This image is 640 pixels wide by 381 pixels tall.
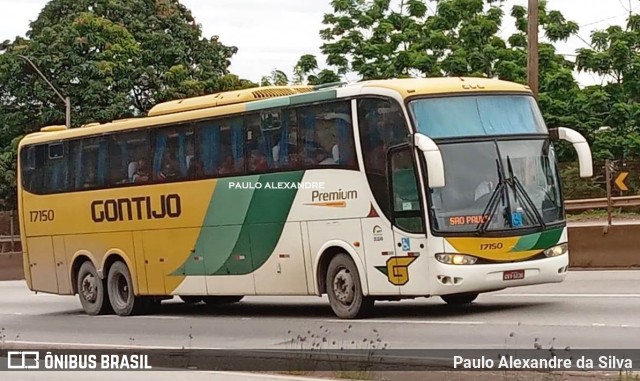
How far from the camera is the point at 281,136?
706 inches

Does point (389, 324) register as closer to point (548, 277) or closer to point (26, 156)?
point (548, 277)

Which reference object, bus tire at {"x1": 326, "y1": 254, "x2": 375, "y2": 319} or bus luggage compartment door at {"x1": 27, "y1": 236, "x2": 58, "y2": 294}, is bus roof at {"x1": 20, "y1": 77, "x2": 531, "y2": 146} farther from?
bus tire at {"x1": 326, "y1": 254, "x2": 375, "y2": 319}

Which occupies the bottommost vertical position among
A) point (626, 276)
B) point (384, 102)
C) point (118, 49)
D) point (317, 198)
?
point (626, 276)

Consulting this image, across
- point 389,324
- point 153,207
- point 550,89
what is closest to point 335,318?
Result: point 389,324

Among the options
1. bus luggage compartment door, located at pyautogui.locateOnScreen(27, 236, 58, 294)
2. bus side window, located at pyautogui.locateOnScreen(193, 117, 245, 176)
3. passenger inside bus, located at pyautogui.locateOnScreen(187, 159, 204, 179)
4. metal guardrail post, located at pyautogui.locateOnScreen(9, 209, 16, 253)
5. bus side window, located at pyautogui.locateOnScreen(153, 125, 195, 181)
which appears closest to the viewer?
bus side window, located at pyautogui.locateOnScreen(193, 117, 245, 176)

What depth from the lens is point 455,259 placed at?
1552 cm

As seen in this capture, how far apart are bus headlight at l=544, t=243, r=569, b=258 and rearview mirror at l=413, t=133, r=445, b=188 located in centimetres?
202

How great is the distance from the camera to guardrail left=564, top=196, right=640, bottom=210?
101ft

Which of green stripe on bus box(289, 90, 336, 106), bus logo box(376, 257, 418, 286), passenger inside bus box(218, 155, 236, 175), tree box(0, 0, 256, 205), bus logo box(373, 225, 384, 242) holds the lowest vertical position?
bus logo box(376, 257, 418, 286)

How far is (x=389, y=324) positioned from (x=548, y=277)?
86.6 inches

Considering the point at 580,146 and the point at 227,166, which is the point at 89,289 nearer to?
the point at 227,166

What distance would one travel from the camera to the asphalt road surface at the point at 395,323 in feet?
44.4

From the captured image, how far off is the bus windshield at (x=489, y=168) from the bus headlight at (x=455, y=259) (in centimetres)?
32

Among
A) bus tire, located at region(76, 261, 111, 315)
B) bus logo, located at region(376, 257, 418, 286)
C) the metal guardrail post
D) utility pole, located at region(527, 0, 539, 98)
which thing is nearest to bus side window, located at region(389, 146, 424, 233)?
bus logo, located at region(376, 257, 418, 286)
